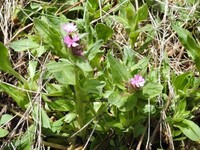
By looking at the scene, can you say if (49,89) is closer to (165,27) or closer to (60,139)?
(60,139)

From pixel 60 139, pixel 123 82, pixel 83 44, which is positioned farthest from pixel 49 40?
pixel 60 139

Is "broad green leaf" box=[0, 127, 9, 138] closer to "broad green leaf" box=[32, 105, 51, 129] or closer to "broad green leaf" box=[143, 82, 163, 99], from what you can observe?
"broad green leaf" box=[32, 105, 51, 129]

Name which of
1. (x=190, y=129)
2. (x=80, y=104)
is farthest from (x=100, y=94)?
(x=190, y=129)

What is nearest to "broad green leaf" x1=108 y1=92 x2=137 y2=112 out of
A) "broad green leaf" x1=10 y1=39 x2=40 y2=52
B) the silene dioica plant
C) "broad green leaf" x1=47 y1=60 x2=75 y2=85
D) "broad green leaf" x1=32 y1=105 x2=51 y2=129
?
the silene dioica plant

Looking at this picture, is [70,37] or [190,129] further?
[190,129]

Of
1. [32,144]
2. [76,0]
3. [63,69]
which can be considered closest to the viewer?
[63,69]

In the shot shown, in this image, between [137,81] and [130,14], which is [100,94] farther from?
[130,14]

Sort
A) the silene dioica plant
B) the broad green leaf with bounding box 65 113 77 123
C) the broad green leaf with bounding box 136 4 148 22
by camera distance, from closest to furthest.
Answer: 1. the silene dioica plant
2. the broad green leaf with bounding box 65 113 77 123
3. the broad green leaf with bounding box 136 4 148 22

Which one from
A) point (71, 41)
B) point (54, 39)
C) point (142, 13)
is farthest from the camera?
point (142, 13)
